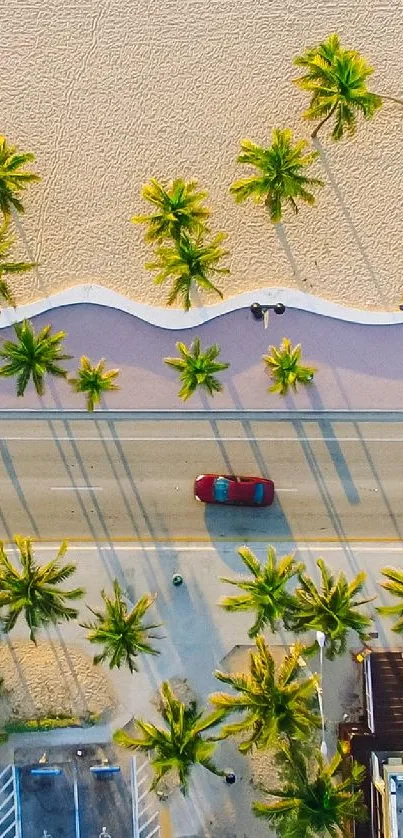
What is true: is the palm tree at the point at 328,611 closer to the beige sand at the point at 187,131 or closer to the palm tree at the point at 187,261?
the palm tree at the point at 187,261

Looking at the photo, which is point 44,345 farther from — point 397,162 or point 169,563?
point 397,162

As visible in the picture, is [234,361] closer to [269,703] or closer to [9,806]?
[269,703]

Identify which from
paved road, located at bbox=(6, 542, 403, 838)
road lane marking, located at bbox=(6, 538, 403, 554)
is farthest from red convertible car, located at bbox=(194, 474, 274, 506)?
paved road, located at bbox=(6, 542, 403, 838)

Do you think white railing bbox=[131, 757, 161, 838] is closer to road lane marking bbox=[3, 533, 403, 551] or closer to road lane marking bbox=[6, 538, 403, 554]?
road lane marking bbox=[6, 538, 403, 554]

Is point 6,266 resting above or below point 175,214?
below

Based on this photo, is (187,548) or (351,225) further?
(351,225)

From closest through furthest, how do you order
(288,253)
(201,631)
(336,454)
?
(201,631) < (336,454) < (288,253)

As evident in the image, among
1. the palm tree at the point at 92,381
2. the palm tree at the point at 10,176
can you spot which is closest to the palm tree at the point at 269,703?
the palm tree at the point at 92,381

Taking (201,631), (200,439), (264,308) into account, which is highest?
(264,308)

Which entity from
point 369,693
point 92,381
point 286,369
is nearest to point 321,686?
point 369,693
